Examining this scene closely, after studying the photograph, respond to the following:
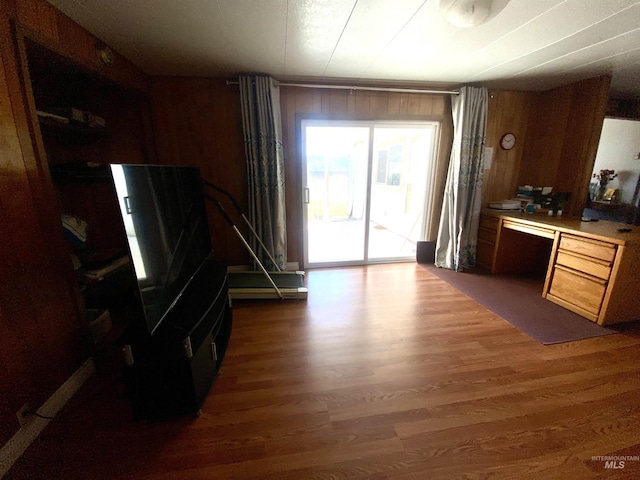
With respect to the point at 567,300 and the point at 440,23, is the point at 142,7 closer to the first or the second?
the point at 440,23

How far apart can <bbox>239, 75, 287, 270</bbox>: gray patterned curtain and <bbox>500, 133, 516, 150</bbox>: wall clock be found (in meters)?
2.91

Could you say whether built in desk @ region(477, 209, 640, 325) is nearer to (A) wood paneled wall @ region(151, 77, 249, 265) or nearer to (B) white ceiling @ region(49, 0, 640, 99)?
(B) white ceiling @ region(49, 0, 640, 99)

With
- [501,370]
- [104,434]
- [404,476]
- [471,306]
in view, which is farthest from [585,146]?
[104,434]

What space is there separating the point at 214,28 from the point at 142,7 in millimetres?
425

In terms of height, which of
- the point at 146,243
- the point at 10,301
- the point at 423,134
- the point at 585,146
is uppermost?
the point at 423,134

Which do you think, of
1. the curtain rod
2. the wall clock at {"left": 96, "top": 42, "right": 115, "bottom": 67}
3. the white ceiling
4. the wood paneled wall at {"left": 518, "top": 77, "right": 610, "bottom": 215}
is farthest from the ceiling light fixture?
the wood paneled wall at {"left": 518, "top": 77, "right": 610, "bottom": 215}

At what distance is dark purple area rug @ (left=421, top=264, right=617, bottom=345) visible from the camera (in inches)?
78.4

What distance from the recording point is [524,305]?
2412 mm

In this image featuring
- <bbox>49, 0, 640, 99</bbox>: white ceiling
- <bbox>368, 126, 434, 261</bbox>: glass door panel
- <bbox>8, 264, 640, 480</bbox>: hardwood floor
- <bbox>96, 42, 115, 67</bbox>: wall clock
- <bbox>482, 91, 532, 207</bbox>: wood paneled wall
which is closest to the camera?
<bbox>8, 264, 640, 480</bbox>: hardwood floor

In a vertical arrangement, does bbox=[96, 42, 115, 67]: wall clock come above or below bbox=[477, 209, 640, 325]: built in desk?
above

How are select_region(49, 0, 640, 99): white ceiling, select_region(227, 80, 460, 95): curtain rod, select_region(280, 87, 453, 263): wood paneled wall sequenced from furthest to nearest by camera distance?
select_region(280, 87, 453, 263): wood paneled wall → select_region(227, 80, 460, 95): curtain rod → select_region(49, 0, 640, 99): white ceiling

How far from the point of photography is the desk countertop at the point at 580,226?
1.93 m

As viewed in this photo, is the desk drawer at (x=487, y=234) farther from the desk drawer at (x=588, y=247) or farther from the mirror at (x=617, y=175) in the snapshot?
the mirror at (x=617, y=175)

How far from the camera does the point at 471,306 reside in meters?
2.42
